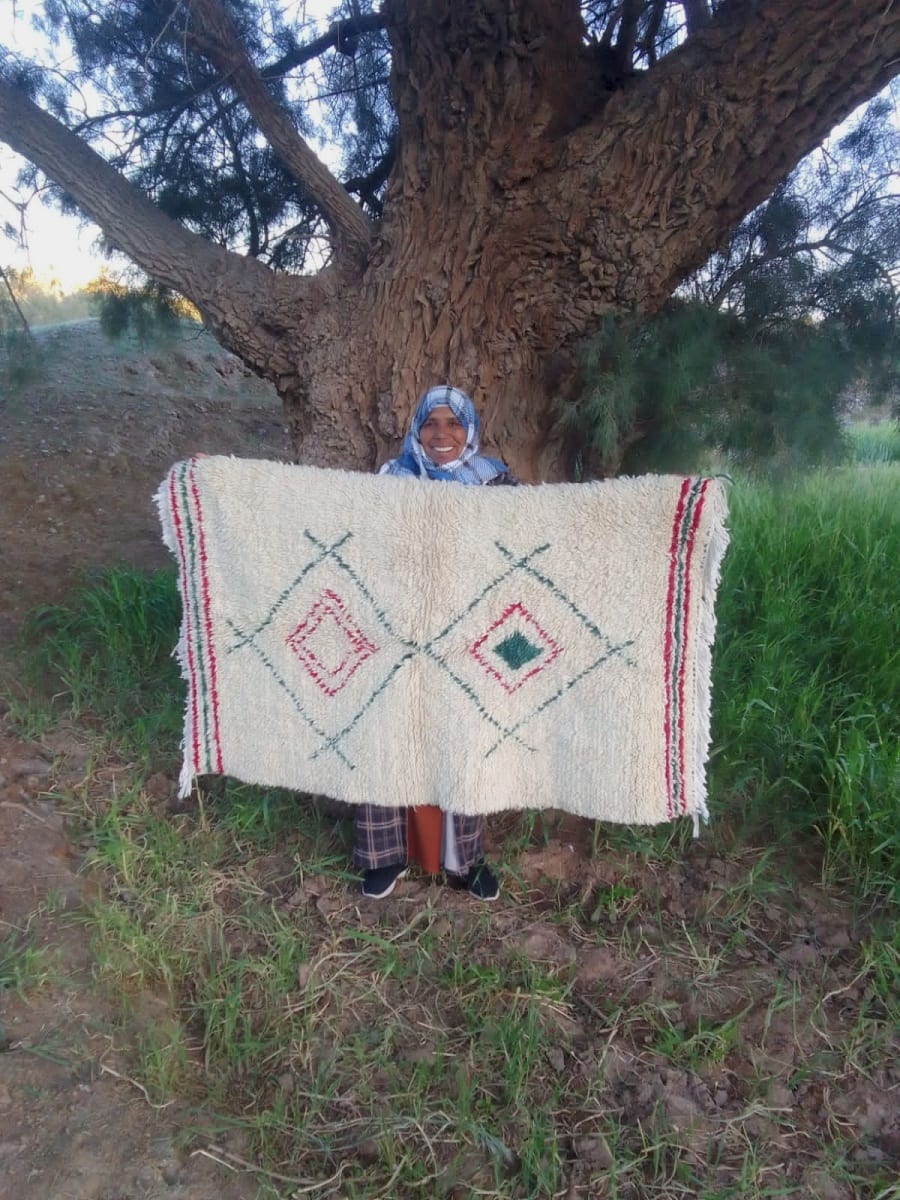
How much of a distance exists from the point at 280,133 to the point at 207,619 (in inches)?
68.3

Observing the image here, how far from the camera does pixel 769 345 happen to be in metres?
2.88

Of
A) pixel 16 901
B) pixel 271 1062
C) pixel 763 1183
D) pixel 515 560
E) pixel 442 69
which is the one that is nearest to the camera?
pixel 763 1183

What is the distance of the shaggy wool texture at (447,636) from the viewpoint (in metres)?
2.00

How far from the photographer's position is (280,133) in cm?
286

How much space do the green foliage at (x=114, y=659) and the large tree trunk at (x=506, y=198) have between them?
35.6 inches

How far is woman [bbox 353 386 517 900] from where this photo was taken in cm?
233

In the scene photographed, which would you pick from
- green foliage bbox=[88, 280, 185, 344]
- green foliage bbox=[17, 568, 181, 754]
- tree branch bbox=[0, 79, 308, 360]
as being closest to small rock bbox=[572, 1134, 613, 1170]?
green foliage bbox=[17, 568, 181, 754]

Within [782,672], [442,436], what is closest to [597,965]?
[782,672]

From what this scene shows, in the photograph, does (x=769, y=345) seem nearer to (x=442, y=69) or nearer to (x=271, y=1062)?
(x=442, y=69)

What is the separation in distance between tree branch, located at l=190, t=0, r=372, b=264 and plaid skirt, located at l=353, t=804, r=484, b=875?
1.85 m

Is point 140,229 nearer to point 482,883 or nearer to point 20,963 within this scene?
point 20,963

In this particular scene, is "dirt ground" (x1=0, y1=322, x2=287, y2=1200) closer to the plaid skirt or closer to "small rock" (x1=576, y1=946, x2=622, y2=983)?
the plaid skirt

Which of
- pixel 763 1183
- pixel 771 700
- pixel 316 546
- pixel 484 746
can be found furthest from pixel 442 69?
pixel 763 1183

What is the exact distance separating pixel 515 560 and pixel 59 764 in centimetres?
165
